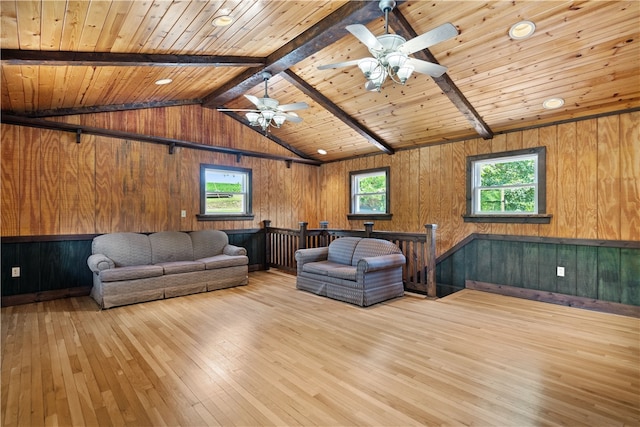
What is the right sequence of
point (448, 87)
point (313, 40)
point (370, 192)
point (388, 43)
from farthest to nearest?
1. point (370, 192)
2. point (448, 87)
3. point (313, 40)
4. point (388, 43)

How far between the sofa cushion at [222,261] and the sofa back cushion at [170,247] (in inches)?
11.5

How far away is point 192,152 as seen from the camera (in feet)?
20.2

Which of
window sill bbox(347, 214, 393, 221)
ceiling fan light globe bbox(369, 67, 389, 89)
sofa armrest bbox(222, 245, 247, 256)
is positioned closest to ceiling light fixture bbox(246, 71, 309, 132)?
ceiling fan light globe bbox(369, 67, 389, 89)

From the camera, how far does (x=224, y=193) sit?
6.66 meters

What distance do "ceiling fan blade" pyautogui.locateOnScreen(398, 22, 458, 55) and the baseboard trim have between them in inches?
157

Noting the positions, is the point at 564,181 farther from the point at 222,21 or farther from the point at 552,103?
the point at 222,21

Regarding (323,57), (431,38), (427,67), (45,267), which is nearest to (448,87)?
(427,67)

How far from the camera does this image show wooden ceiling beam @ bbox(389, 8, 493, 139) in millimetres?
3355

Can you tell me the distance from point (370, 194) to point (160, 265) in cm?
452

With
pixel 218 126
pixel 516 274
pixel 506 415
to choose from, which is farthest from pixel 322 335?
pixel 218 126

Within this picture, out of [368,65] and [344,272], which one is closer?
[368,65]

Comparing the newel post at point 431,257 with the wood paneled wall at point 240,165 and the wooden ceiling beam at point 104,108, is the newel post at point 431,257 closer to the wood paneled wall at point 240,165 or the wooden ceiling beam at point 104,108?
the wood paneled wall at point 240,165

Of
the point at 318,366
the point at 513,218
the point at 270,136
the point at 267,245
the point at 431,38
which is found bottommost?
the point at 318,366

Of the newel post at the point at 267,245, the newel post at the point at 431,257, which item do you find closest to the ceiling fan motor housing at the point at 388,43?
the newel post at the point at 431,257
